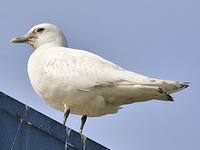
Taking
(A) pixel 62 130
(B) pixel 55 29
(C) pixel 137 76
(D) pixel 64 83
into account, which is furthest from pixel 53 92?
(A) pixel 62 130

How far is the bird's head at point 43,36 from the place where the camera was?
11.4m

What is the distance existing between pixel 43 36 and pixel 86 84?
1.97 metres

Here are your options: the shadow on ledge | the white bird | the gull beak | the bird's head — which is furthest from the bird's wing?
the shadow on ledge

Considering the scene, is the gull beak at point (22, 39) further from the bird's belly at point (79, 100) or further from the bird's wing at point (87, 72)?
the bird's belly at point (79, 100)

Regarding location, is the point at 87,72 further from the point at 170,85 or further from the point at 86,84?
the point at 170,85

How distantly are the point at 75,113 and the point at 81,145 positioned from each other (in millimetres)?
2876

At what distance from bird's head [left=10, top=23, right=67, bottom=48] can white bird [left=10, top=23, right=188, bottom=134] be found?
106cm

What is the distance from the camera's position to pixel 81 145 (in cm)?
733

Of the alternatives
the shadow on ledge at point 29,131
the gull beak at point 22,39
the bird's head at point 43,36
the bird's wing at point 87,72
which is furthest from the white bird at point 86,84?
the shadow on ledge at point 29,131

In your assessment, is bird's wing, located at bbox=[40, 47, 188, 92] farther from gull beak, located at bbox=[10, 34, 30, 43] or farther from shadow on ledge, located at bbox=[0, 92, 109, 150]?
shadow on ledge, located at bbox=[0, 92, 109, 150]

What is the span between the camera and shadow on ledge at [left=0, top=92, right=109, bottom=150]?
21.2 ft

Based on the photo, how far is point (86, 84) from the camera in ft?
32.0

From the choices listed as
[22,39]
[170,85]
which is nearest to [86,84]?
[170,85]

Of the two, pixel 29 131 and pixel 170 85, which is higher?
pixel 170 85
